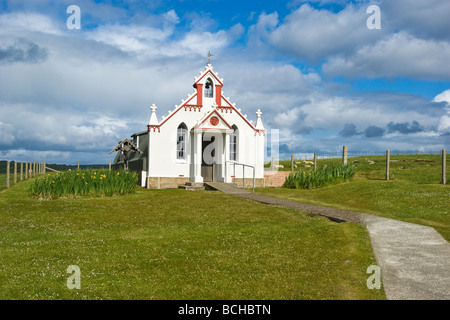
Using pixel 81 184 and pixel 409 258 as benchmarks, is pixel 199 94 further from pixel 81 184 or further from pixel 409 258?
pixel 409 258

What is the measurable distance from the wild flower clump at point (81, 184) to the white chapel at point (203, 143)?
5.80m

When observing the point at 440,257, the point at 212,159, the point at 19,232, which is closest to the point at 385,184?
the point at 212,159

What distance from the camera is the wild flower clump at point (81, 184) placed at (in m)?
22.8

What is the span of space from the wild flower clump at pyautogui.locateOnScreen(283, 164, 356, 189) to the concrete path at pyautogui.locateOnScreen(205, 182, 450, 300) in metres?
13.8

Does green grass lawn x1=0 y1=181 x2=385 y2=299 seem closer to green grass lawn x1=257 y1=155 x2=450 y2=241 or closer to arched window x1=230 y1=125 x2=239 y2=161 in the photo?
green grass lawn x1=257 y1=155 x2=450 y2=241

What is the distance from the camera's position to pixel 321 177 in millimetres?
29703

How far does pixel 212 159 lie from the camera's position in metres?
32.8

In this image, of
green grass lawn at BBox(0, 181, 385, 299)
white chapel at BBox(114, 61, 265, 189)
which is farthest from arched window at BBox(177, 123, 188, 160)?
green grass lawn at BBox(0, 181, 385, 299)

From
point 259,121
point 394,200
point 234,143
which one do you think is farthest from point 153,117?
point 394,200

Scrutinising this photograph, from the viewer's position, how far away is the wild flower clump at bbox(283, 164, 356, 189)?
2980 centimetres

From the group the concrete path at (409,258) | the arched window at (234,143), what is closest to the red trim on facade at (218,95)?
the arched window at (234,143)

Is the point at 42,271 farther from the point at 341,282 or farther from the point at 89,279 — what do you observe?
the point at 341,282

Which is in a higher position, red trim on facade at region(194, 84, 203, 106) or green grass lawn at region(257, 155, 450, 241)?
red trim on facade at region(194, 84, 203, 106)
